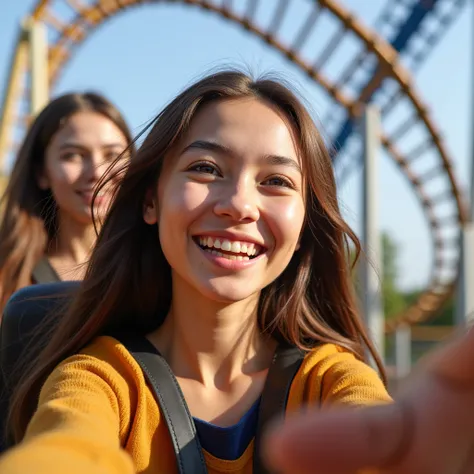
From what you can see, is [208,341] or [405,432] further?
[208,341]

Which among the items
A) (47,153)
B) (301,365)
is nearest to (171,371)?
(301,365)

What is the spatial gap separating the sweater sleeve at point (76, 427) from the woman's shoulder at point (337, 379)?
0.32 m

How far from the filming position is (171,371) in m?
1.17

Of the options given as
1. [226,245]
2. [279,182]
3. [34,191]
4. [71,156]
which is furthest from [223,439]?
[34,191]

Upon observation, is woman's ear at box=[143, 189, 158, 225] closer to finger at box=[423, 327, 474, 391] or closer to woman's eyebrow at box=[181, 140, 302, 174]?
woman's eyebrow at box=[181, 140, 302, 174]

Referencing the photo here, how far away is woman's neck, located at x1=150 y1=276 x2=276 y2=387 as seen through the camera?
49.6 inches

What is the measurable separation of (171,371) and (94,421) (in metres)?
0.30

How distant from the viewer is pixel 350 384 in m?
1.06

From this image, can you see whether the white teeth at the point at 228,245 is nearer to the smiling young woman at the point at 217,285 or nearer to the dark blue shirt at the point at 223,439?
the smiling young woman at the point at 217,285

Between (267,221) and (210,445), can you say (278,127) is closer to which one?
(267,221)

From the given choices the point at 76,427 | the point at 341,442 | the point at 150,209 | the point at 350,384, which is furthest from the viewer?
the point at 150,209

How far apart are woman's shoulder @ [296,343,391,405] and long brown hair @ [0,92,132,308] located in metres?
1.27

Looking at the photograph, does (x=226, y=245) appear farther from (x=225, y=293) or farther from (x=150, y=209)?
(x=150, y=209)

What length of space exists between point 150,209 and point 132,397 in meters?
0.39
